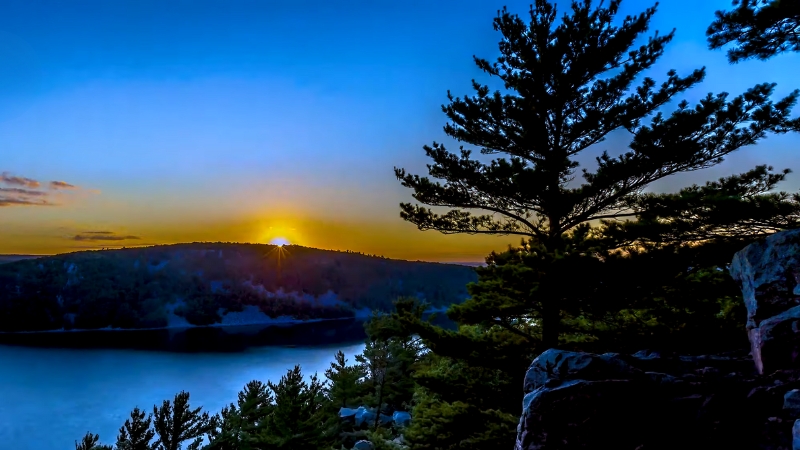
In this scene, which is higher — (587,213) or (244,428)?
(587,213)

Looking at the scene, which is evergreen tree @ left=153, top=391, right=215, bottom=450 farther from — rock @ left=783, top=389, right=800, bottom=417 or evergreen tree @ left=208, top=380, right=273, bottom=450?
rock @ left=783, top=389, right=800, bottom=417

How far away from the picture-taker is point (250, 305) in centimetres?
14275

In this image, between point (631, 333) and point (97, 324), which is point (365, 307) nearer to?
point (97, 324)

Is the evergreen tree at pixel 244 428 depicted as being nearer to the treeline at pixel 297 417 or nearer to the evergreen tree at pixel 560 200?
the treeline at pixel 297 417

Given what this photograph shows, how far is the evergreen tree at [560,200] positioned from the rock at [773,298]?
866mm

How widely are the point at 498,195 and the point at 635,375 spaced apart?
5.42 meters

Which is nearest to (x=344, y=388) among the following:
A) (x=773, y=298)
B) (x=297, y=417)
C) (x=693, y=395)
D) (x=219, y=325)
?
(x=297, y=417)

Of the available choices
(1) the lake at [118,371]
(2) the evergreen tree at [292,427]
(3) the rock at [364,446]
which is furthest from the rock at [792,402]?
(1) the lake at [118,371]

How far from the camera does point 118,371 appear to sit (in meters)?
59.6

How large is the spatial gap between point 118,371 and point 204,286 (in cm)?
9072

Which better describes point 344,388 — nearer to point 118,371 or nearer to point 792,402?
point 792,402

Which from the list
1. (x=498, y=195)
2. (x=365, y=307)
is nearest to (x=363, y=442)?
(x=498, y=195)

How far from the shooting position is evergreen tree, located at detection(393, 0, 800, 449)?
785 cm

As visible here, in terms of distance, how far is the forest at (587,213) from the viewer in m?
7.47
